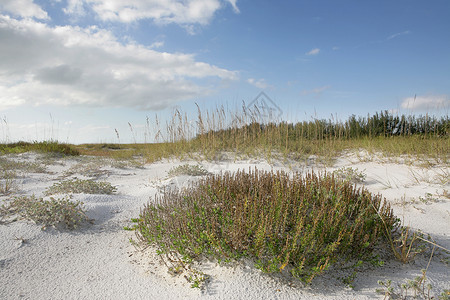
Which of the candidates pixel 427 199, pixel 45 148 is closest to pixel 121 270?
pixel 427 199

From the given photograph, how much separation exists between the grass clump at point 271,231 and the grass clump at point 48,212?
1284 millimetres

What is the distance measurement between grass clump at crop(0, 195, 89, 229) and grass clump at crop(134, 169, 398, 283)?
128 cm

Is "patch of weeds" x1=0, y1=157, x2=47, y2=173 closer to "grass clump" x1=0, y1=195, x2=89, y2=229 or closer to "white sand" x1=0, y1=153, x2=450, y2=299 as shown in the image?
"white sand" x1=0, y1=153, x2=450, y2=299

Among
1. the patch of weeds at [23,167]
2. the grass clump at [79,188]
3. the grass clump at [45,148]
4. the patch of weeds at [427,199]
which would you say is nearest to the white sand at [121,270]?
the patch of weeds at [427,199]

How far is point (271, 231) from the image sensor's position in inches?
106

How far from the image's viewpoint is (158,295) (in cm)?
266

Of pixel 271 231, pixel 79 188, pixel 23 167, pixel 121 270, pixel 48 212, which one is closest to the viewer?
pixel 271 231

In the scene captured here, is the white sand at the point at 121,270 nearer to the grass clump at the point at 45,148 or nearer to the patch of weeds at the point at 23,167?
the patch of weeds at the point at 23,167

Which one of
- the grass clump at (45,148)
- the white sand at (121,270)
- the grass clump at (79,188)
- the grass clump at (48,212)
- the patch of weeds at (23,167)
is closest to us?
the white sand at (121,270)

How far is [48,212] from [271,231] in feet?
10.9

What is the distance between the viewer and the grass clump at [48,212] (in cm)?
403

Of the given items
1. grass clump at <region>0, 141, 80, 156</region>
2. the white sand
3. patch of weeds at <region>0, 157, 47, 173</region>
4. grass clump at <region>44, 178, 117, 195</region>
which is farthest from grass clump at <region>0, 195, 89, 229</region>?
grass clump at <region>0, 141, 80, 156</region>

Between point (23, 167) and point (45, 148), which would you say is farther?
point (45, 148)

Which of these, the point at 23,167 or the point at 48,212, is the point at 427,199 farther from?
the point at 23,167
